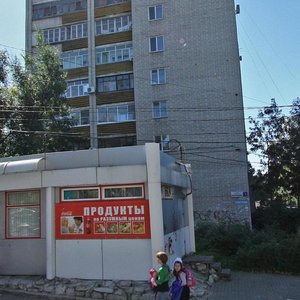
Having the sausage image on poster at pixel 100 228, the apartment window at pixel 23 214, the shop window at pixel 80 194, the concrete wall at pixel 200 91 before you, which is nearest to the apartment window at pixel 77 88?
the concrete wall at pixel 200 91

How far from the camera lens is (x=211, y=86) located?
31.5 m

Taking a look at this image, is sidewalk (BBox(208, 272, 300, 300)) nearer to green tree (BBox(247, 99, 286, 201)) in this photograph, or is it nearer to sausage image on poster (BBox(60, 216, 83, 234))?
sausage image on poster (BBox(60, 216, 83, 234))

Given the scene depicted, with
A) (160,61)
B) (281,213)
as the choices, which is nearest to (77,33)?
(160,61)

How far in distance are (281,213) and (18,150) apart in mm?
16940

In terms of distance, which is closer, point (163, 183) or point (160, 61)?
point (163, 183)

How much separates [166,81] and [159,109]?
87.3 inches

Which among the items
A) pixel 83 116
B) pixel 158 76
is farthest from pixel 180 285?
pixel 83 116

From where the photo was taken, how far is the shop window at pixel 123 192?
11.8m

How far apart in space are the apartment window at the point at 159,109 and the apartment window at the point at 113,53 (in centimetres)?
502

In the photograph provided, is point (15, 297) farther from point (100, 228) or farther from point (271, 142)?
point (271, 142)

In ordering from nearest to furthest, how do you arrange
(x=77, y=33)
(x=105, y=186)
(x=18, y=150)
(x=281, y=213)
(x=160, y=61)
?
(x=105, y=186), (x=18, y=150), (x=281, y=213), (x=160, y=61), (x=77, y=33)

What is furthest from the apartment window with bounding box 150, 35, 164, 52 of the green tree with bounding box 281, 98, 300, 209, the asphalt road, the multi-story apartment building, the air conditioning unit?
the asphalt road

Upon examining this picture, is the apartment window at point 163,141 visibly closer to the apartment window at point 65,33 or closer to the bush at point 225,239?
the apartment window at point 65,33

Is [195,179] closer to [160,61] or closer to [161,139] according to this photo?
[161,139]
